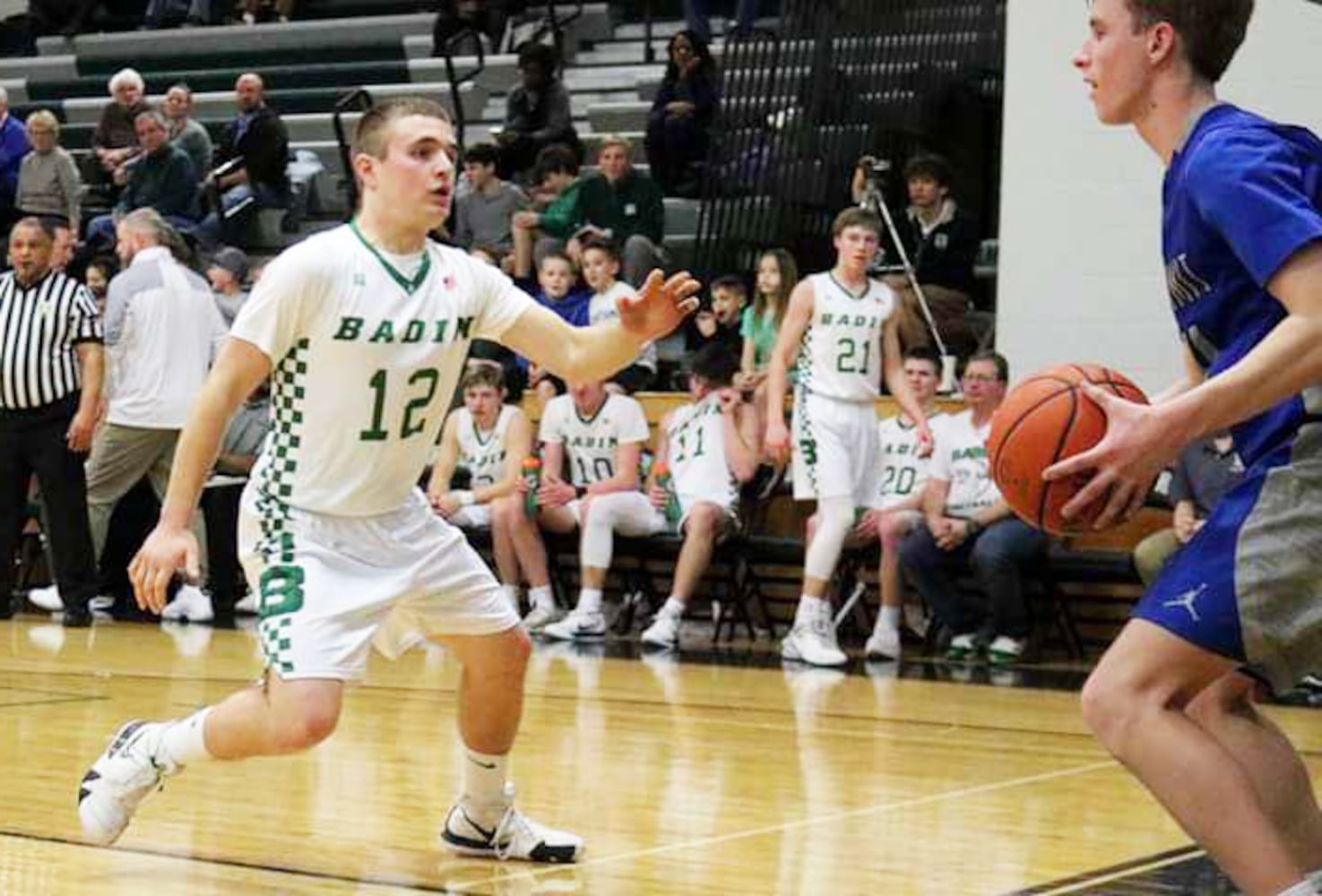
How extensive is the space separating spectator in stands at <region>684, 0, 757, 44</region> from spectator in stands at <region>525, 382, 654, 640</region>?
4079mm

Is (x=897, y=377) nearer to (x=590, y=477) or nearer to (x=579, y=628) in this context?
(x=590, y=477)

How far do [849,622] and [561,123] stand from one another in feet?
17.4

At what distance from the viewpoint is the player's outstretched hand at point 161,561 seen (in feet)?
15.8

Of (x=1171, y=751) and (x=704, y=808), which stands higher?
(x=1171, y=751)

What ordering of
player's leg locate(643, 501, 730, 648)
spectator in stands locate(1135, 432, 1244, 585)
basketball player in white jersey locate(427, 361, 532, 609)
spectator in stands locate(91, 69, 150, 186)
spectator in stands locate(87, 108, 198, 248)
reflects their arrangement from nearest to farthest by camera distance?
spectator in stands locate(1135, 432, 1244, 585), player's leg locate(643, 501, 730, 648), basketball player in white jersey locate(427, 361, 532, 609), spectator in stands locate(87, 108, 198, 248), spectator in stands locate(91, 69, 150, 186)

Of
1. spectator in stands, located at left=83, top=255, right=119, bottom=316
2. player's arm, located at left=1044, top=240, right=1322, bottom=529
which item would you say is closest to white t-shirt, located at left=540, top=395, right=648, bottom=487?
spectator in stands, located at left=83, top=255, right=119, bottom=316

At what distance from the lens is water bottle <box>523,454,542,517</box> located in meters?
11.5

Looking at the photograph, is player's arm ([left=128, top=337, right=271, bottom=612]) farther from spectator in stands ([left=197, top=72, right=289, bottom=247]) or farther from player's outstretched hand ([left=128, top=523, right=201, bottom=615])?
spectator in stands ([left=197, top=72, right=289, bottom=247])

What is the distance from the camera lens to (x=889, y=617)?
10.6 meters

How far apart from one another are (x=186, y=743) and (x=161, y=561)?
484 millimetres

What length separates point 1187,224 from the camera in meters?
3.72

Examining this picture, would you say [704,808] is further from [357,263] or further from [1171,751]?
[1171,751]

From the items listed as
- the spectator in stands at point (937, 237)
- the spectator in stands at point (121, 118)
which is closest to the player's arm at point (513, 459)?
the spectator in stands at point (937, 237)

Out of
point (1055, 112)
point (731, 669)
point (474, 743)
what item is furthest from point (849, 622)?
point (474, 743)
